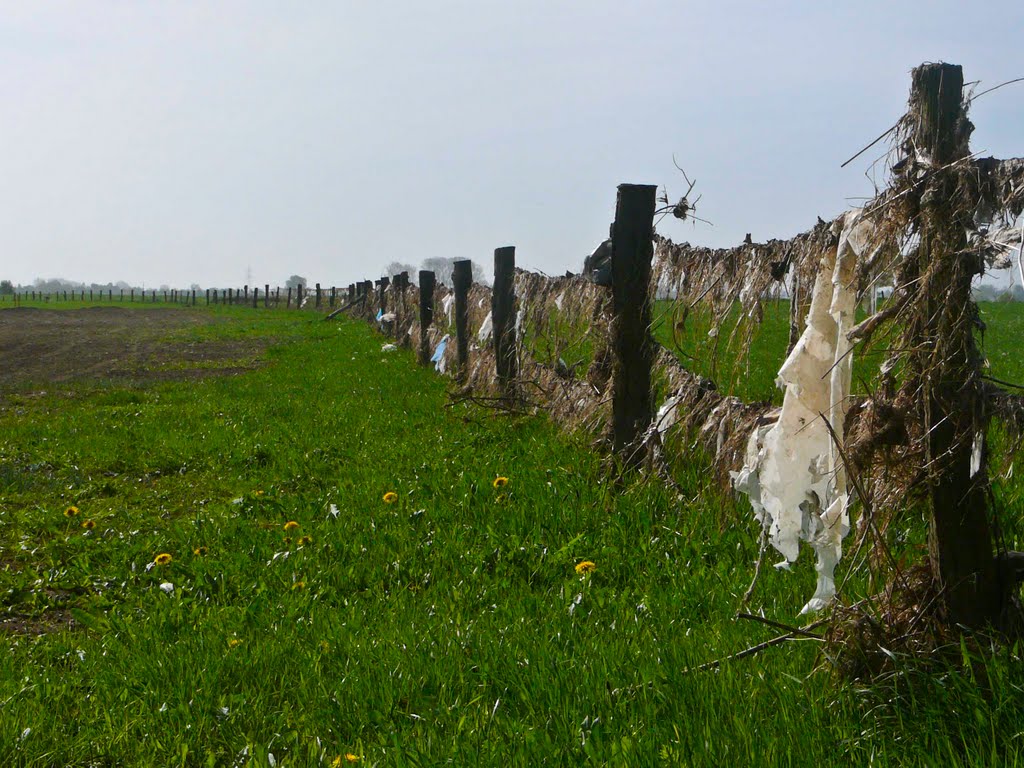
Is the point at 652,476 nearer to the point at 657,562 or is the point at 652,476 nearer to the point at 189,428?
the point at 657,562

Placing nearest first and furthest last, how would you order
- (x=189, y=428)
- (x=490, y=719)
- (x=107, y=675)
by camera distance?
(x=490, y=719) < (x=107, y=675) < (x=189, y=428)

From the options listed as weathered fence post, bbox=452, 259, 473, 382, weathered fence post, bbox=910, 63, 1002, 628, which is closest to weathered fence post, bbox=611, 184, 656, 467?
weathered fence post, bbox=910, 63, 1002, 628

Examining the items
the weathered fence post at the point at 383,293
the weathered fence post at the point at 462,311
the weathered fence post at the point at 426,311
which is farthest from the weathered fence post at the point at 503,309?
the weathered fence post at the point at 383,293

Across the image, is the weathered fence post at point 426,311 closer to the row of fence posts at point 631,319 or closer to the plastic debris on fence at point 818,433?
the row of fence posts at point 631,319

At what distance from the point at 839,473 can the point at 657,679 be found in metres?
0.92

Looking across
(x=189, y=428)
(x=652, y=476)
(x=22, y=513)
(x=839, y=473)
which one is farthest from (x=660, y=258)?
(x=189, y=428)

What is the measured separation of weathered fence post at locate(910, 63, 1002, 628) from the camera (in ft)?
8.45

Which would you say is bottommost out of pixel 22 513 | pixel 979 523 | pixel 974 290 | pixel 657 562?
pixel 22 513

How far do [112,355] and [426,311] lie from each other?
9.77 m

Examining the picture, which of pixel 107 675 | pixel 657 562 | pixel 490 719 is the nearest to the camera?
pixel 490 719

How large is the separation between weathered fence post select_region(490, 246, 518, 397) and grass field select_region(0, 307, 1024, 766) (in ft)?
5.79

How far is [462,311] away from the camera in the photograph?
508 inches

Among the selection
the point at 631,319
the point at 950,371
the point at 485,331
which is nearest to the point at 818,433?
the point at 950,371

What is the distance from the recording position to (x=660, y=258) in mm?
5844
